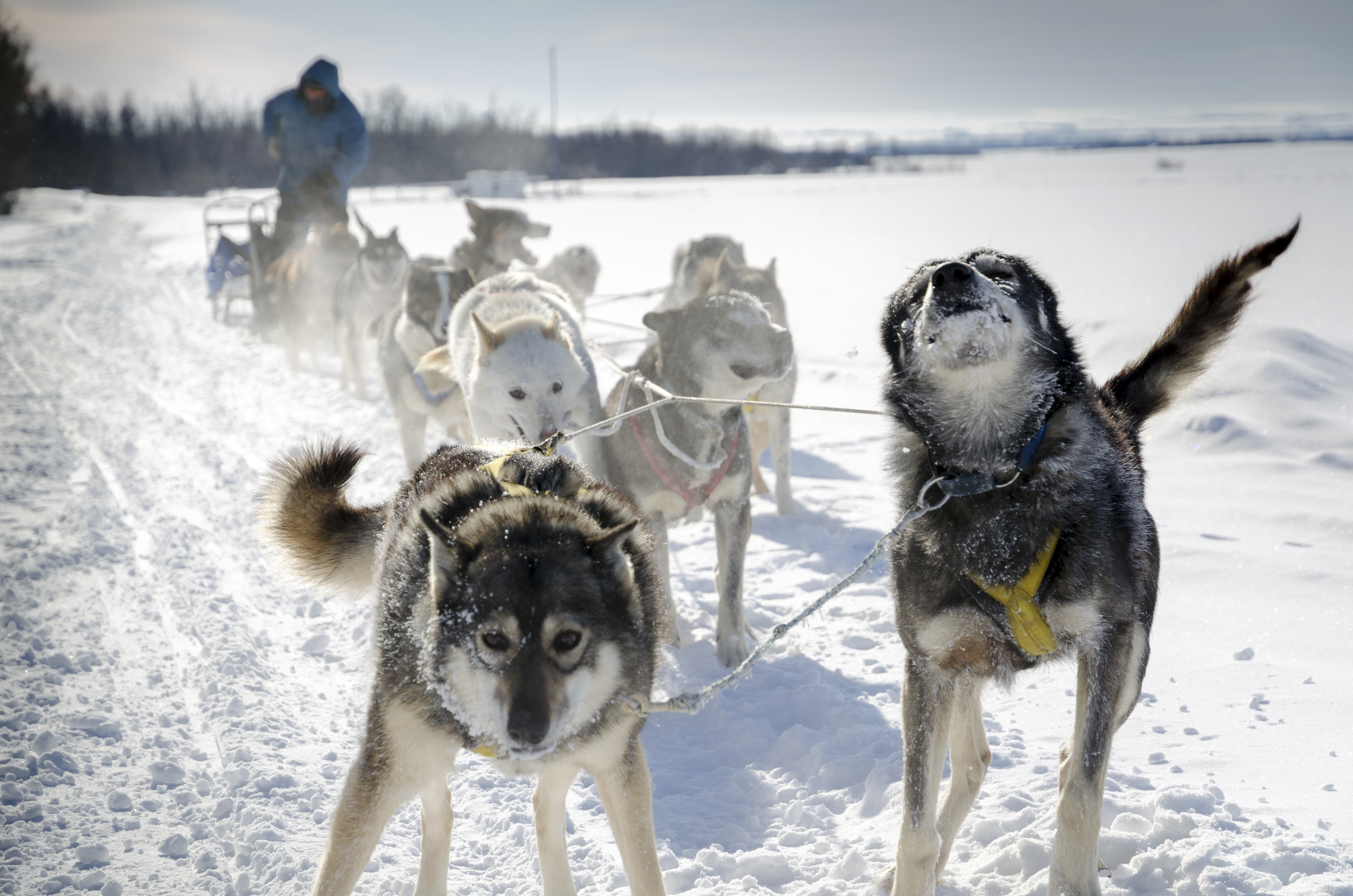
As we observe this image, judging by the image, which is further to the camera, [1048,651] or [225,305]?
[225,305]

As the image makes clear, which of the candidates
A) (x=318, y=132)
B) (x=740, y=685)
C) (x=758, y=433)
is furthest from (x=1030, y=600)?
(x=318, y=132)

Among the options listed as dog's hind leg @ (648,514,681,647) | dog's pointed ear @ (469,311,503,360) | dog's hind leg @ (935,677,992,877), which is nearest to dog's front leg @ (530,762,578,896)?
dog's hind leg @ (935,677,992,877)

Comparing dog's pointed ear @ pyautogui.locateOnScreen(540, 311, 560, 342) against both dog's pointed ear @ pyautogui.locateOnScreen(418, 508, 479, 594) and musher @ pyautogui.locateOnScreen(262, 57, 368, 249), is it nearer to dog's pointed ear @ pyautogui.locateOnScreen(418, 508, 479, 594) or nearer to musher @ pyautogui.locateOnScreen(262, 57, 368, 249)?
dog's pointed ear @ pyautogui.locateOnScreen(418, 508, 479, 594)

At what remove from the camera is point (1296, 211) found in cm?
1324

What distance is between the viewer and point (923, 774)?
1.99 meters

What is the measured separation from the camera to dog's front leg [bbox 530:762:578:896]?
2.21m

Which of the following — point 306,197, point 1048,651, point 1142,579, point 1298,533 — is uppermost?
point 306,197

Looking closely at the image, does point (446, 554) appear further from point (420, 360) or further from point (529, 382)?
point (420, 360)

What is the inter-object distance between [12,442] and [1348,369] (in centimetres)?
938

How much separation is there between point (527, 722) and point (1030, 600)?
42.1 inches

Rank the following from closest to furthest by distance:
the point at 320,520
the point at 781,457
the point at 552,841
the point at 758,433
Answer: the point at 552,841 < the point at 320,520 < the point at 781,457 < the point at 758,433

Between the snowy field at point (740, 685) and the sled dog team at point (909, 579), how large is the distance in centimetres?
31

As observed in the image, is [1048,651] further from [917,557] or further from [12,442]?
[12,442]

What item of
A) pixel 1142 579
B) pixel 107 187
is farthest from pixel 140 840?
pixel 107 187
